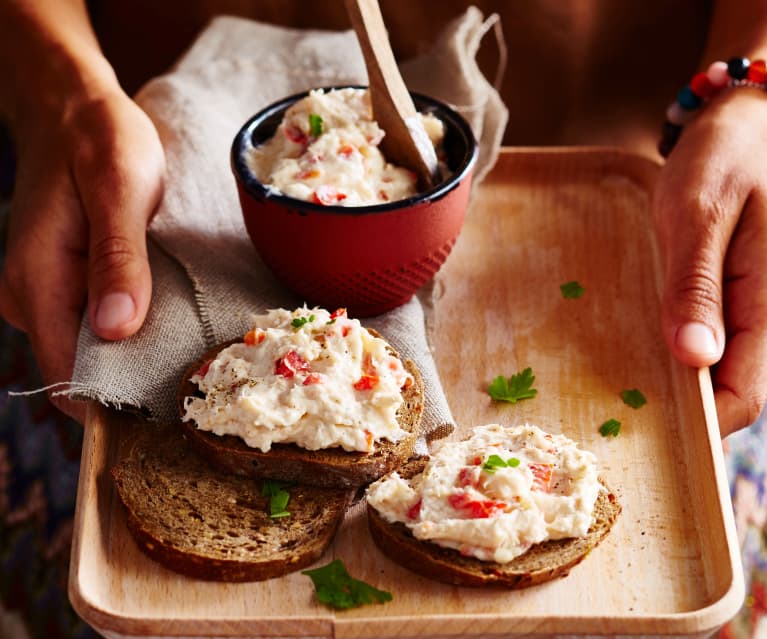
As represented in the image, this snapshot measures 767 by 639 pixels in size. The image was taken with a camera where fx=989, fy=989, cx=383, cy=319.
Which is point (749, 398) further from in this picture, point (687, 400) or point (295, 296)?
point (295, 296)

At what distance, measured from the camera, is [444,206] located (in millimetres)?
2010

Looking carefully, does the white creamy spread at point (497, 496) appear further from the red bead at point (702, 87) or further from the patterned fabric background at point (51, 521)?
the patterned fabric background at point (51, 521)

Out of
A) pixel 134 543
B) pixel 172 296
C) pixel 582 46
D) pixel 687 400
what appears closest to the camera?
pixel 134 543

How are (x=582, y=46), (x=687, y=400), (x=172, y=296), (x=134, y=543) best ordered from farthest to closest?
(x=582, y=46) → (x=172, y=296) → (x=687, y=400) → (x=134, y=543)

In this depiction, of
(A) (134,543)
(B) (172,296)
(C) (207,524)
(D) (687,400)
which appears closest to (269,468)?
(C) (207,524)

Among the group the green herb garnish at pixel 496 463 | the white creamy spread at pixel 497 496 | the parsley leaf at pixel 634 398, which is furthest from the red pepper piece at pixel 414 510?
the parsley leaf at pixel 634 398

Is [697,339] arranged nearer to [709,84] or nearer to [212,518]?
[709,84]

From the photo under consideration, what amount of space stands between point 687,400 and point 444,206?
2.03 feet

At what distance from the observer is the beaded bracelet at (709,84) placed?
2459mm

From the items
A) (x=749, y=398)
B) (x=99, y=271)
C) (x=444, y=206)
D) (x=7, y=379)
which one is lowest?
(x=7, y=379)

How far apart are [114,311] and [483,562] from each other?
906 millimetres

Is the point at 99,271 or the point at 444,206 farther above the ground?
the point at 444,206

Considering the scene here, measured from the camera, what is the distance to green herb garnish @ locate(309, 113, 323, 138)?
206 centimetres

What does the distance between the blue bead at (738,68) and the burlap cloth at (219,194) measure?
583 millimetres
